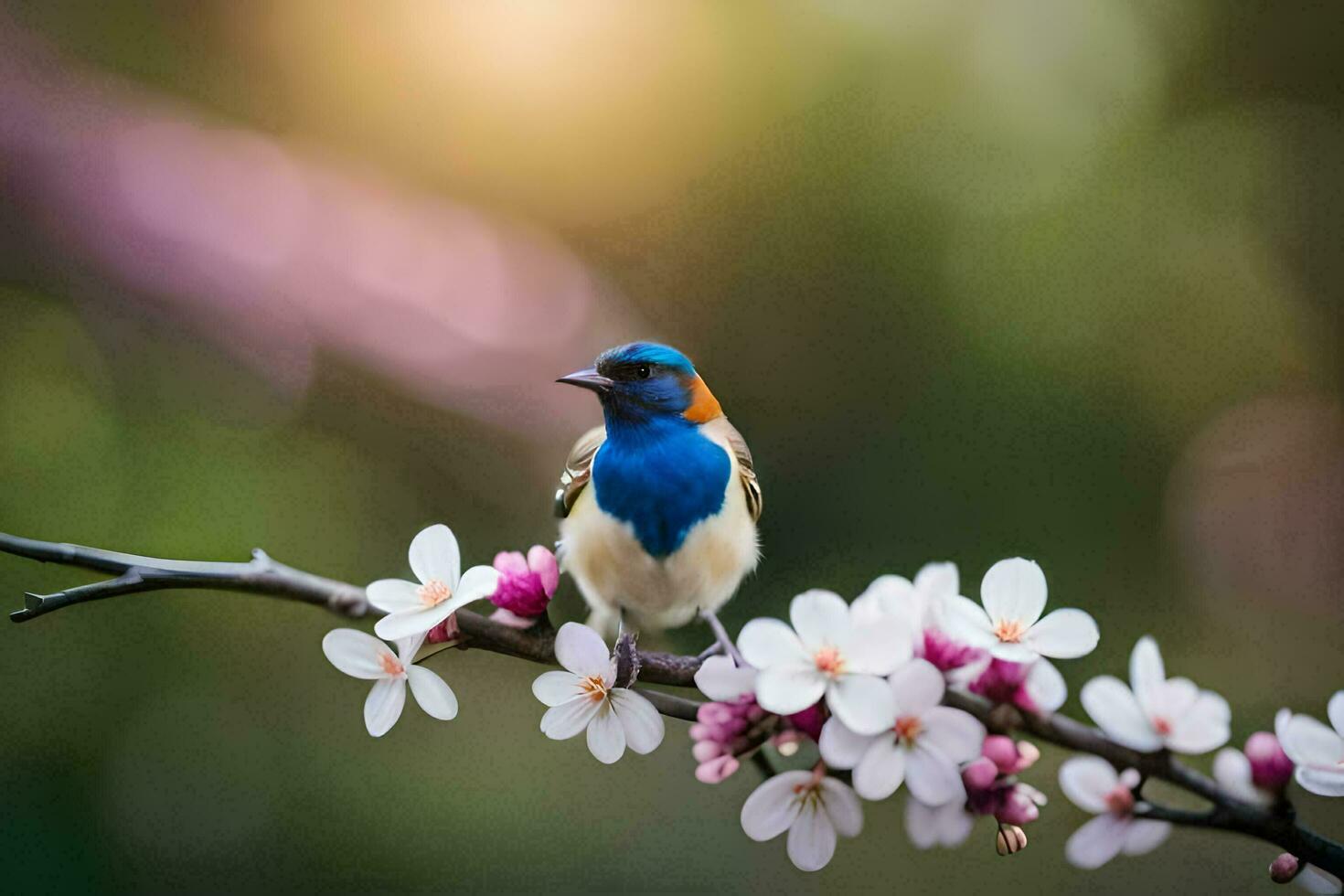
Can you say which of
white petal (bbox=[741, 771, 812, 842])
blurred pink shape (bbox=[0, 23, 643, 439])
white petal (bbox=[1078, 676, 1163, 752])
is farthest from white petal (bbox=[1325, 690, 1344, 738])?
blurred pink shape (bbox=[0, 23, 643, 439])

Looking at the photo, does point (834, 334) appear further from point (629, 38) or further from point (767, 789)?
point (767, 789)

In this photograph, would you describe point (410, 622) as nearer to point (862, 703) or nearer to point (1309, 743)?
point (862, 703)

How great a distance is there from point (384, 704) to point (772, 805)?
16cm

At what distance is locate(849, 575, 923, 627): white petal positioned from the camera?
466 millimetres

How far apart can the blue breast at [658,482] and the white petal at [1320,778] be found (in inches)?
11.8

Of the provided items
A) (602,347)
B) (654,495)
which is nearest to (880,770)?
(654,495)

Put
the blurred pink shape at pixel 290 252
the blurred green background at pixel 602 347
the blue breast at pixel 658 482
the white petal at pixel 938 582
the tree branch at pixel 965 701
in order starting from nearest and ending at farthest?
→ the tree branch at pixel 965 701, the white petal at pixel 938 582, the blue breast at pixel 658 482, the blurred green background at pixel 602 347, the blurred pink shape at pixel 290 252

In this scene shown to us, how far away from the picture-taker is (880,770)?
0.41 m

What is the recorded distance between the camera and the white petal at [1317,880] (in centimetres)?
44

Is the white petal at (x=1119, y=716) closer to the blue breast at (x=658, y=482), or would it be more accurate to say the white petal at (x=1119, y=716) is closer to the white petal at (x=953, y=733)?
the white petal at (x=953, y=733)

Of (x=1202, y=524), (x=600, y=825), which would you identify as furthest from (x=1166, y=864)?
(x=600, y=825)

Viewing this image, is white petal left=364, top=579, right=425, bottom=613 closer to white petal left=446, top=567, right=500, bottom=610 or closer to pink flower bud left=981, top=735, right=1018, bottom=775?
white petal left=446, top=567, right=500, bottom=610

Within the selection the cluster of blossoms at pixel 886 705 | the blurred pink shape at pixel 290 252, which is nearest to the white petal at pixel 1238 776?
the cluster of blossoms at pixel 886 705

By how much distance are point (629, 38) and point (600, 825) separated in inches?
38.5
